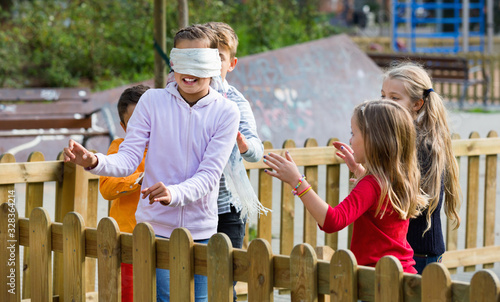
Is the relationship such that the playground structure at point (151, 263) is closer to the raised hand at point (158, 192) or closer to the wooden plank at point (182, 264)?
the wooden plank at point (182, 264)

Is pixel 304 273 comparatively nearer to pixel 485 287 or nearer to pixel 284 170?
pixel 284 170

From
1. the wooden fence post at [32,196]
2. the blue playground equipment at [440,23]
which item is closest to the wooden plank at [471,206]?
the wooden fence post at [32,196]

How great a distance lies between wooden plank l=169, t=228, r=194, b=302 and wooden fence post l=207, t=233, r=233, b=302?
85 millimetres

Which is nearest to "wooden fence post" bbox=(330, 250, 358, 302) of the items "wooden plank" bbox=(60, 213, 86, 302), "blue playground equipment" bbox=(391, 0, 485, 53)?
"wooden plank" bbox=(60, 213, 86, 302)

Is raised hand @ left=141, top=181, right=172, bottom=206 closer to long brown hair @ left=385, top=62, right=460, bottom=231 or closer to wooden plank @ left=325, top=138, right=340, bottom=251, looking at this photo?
long brown hair @ left=385, top=62, right=460, bottom=231

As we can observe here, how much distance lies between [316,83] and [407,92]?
6827 mm

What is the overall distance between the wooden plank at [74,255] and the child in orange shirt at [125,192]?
283 mm

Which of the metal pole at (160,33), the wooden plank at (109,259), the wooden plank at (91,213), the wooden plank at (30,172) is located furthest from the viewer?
the metal pole at (160,33)

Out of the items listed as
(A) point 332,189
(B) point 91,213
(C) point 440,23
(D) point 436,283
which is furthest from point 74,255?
(C) point 440,23

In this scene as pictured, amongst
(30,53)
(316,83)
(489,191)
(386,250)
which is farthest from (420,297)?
(30,53)

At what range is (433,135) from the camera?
314cm

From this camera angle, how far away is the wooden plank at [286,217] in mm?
4559

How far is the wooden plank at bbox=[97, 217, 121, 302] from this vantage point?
2768 mm

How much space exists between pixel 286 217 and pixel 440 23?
26315mm
